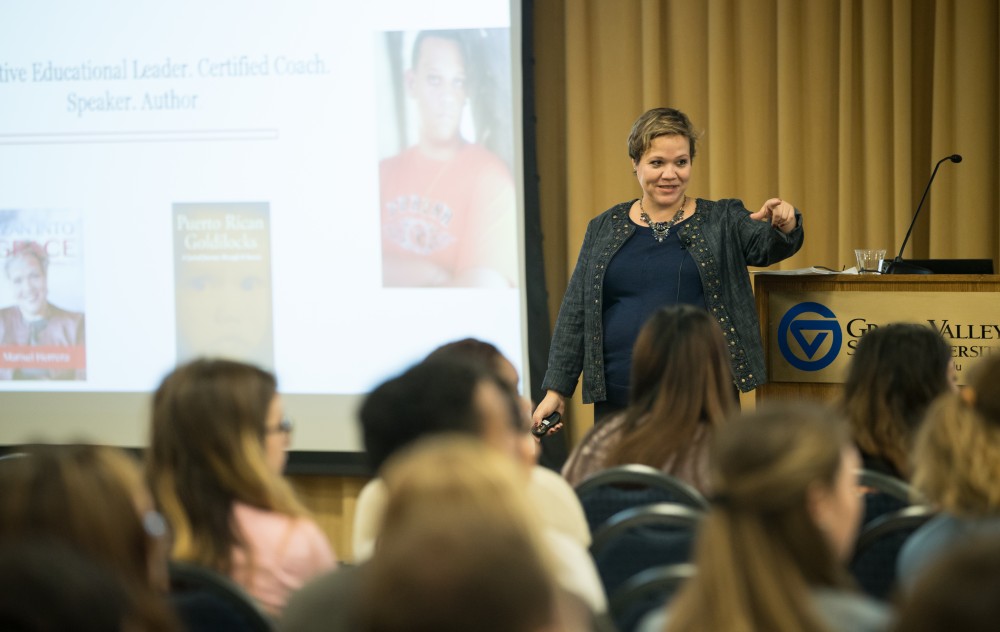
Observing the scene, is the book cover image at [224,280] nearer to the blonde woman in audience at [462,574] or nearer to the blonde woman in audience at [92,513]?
the blonde woman in audience at [92,513]

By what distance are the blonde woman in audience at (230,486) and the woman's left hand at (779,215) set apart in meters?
1.87

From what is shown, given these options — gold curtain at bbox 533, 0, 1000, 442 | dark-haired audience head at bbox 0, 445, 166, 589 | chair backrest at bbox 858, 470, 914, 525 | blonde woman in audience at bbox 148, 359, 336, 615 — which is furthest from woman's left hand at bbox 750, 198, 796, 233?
dark-haired audience head at bbox 0, 445, 166, 589

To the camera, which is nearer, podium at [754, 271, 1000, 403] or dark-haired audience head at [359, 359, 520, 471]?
dark-haired audience head at [359, 359, 520, 471]

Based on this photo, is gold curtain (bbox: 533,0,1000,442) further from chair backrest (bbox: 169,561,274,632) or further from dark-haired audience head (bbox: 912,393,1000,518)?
chair backrest (bbox: 169,561,274,632)

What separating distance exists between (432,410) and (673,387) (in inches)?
29.7

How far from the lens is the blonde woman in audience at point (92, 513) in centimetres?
125

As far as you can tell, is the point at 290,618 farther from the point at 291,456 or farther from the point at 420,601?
the point at 291,456

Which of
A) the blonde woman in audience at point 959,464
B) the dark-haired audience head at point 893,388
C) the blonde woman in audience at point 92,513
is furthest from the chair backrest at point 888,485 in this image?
the blonde woman in audience at point 92,513

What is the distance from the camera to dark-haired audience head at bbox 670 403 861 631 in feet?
4.03

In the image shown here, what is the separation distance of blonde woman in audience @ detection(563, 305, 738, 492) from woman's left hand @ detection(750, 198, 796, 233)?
0.99 m

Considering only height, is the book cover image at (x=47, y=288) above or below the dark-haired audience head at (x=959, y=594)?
above

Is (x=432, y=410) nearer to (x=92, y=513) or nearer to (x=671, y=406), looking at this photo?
(x=92, y=513)

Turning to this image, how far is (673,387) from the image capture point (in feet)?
7.63

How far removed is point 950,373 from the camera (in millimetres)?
2518
